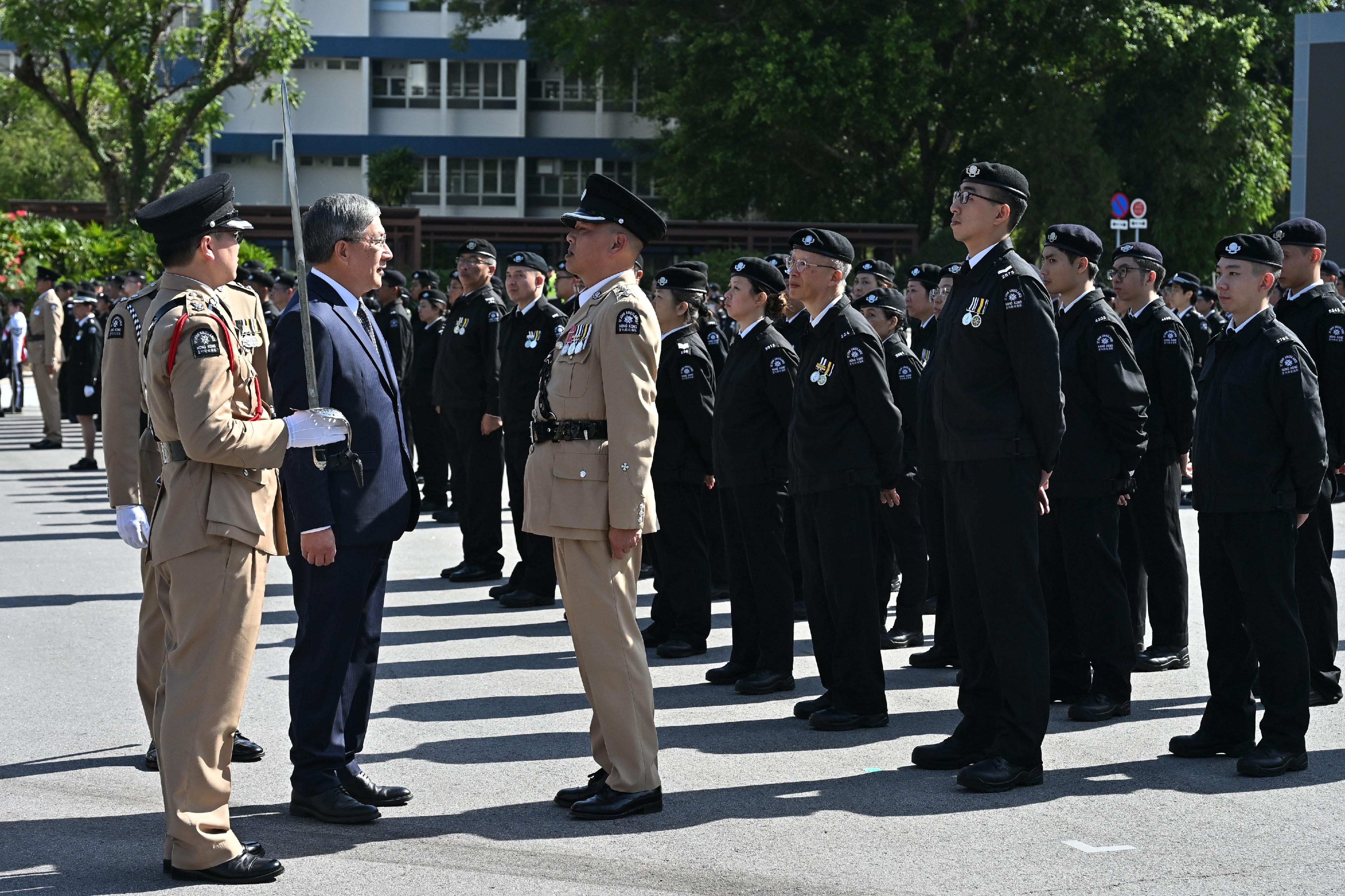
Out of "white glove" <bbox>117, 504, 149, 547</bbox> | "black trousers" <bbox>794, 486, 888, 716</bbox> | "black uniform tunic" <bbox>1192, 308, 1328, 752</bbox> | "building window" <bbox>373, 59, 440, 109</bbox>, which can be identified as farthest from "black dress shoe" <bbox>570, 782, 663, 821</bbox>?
"building window" <bbox>373, 59, 440, 109</bbox>

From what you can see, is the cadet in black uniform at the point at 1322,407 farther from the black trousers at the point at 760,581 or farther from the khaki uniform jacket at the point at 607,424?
the khaki uniform jacket at the point at 607,424

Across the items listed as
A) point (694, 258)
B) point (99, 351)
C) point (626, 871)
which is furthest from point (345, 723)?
point (694, 258)

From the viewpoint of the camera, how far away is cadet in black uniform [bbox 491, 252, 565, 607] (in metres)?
9.80

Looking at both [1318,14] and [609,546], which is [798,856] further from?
[1318,14]

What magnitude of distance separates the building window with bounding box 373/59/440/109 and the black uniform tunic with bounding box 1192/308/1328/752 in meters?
50.2

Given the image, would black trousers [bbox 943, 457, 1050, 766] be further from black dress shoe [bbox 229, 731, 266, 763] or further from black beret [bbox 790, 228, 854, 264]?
black dress shoe [bbox 229, 731, 266, 763]

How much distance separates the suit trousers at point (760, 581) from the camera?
294 inches

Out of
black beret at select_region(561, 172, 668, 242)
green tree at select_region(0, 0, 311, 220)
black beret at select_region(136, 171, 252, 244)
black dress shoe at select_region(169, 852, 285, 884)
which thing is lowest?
black dress shoe at select_region(169, 852, 285, 884)

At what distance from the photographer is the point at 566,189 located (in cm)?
5422

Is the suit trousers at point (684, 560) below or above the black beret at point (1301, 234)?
below

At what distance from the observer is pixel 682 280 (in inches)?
333

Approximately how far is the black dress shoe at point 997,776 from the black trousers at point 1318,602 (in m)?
2.06

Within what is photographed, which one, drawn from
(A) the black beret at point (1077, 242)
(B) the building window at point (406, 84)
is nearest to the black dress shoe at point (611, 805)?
(A) the black beret at point (1077, 242)

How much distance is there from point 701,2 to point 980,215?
31223 mm
